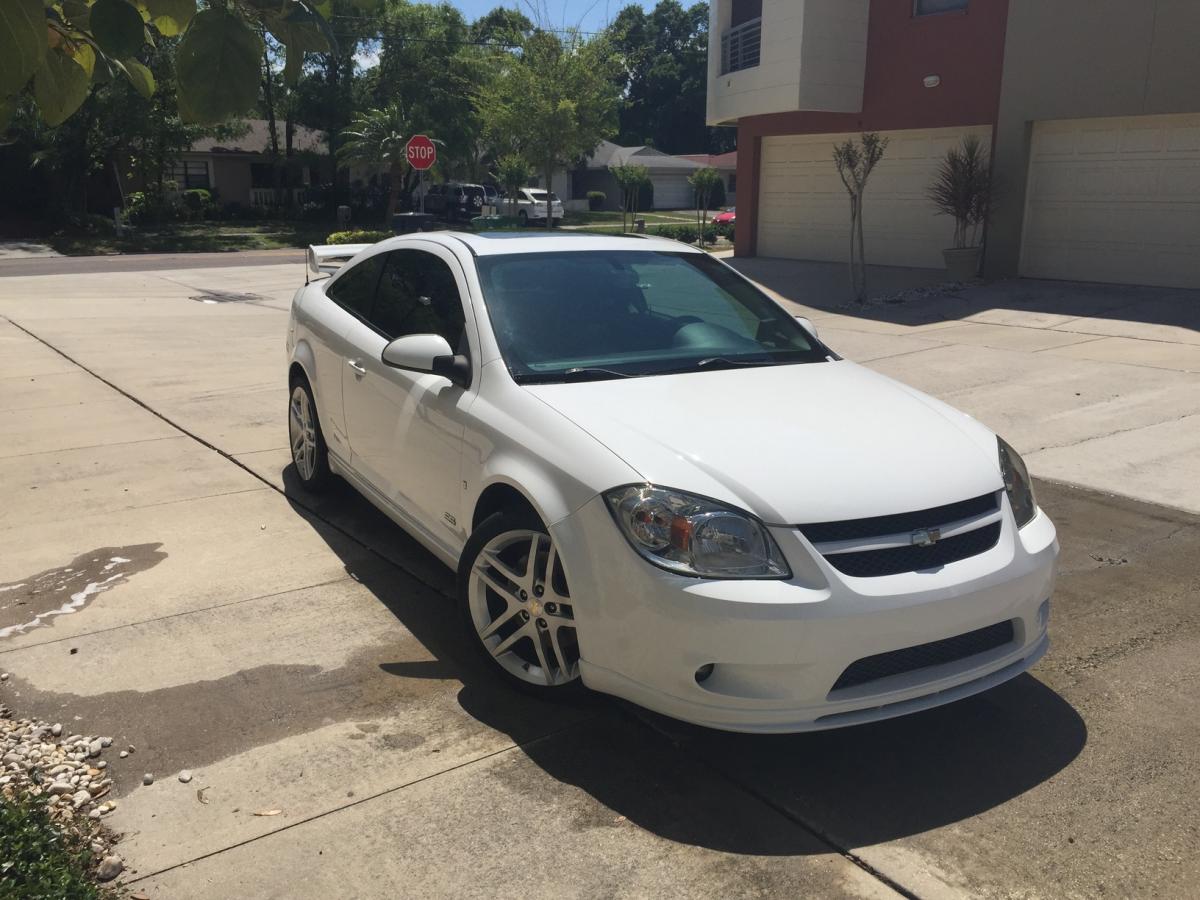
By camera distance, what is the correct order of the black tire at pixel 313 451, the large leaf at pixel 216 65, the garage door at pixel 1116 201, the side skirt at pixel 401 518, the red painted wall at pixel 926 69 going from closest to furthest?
the large leaf at pixel 216 65
the side skirt at pixel 401 518
the black tire at pixel 313 451
the garage door at pixel 1116 201
the red painted wall at pixel 926 69

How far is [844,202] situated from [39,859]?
1961 cm

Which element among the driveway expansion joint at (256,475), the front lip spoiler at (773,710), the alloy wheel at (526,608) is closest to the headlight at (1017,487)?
the front lip spoiler at (773,710)

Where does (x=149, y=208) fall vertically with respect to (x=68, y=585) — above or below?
above

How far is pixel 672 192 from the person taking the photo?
63031 mm

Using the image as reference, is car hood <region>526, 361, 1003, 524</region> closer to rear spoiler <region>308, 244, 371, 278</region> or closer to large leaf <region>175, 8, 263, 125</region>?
large leaf <region>175, 8, 263, 125</region>

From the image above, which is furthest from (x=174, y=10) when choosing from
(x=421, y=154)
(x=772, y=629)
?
(x=421, y=154)

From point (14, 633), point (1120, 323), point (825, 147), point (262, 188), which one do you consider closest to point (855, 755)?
point (14, 633)

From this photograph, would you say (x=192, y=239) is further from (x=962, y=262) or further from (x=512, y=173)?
(x=962, y=262)

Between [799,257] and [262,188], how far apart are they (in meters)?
37.7

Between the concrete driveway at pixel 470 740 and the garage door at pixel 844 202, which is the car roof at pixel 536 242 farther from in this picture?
the garage door at pixel 844 202

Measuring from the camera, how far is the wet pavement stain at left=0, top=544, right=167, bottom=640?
4.69 meters

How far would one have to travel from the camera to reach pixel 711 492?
330 cm

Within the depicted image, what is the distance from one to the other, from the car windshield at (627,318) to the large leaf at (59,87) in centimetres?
204

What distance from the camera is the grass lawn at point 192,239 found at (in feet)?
114
